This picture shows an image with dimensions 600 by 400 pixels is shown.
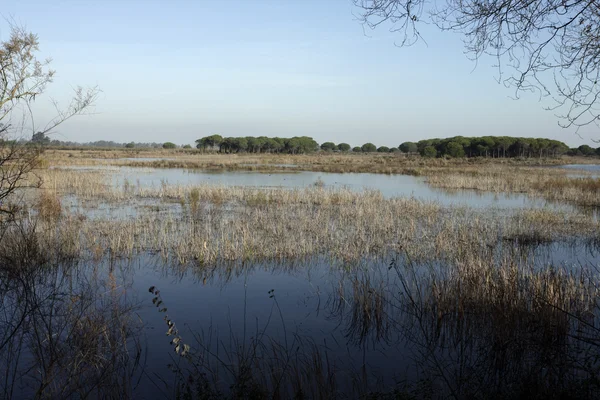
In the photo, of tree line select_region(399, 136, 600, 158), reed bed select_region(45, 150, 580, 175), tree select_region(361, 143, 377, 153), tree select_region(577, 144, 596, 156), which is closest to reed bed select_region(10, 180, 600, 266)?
reed bed select_region(45, 150, 580, 175)

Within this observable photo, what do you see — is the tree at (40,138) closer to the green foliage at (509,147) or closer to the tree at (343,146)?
the green foliage at (509,147)

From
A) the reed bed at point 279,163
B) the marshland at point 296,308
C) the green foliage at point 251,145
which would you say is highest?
the green foliage at point 251,145

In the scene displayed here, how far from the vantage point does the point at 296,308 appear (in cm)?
714

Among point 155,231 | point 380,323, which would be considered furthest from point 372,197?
point 380,323

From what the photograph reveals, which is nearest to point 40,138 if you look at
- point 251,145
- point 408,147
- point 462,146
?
point 462,146

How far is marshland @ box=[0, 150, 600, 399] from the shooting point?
4.54m

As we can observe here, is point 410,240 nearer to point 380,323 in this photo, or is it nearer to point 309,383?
point 380,323

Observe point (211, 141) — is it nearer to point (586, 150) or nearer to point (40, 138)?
point (586, 150)

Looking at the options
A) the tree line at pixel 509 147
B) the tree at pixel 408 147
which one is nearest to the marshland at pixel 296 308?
the tree line at pixel 509 147

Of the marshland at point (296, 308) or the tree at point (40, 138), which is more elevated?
the tree at point (40, 138)

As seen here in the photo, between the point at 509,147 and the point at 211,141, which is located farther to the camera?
the point at 211,141

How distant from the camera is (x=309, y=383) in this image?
4.25 m

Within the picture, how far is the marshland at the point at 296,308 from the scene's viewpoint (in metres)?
4.54

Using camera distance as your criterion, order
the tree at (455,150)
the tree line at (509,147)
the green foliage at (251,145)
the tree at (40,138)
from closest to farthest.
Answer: the tree at (40,138) → the tree at (455,150) → the tree line at (509,147) → the green foliage at (251,145)
